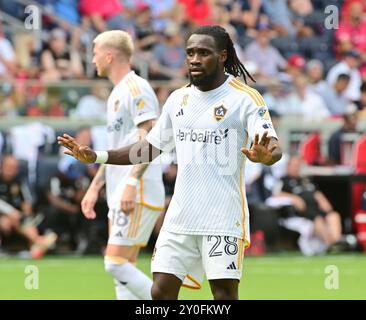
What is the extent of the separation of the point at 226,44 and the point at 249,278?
6.68m

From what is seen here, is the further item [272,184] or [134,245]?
[272,184]

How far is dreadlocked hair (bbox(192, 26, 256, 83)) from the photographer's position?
752cm

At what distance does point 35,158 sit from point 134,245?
7534 millimetres

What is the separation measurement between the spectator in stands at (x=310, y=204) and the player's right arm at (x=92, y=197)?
7643mm

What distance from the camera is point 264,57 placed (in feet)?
70.9

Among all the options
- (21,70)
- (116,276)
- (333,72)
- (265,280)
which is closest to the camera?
(116,276)

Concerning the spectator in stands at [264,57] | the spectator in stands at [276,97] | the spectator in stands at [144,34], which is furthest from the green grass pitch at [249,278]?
the spectator in stands at [264,57]

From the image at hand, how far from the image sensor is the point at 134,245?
9789mm

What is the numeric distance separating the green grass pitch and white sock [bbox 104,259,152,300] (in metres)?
1.94

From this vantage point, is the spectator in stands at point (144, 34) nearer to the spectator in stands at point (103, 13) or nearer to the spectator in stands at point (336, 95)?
the spectator in stands at point (103, 13)

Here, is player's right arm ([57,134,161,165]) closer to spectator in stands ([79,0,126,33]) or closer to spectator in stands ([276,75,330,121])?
spectator in stands ([276,75,330,121])

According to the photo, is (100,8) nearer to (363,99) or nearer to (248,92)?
(363,99)
